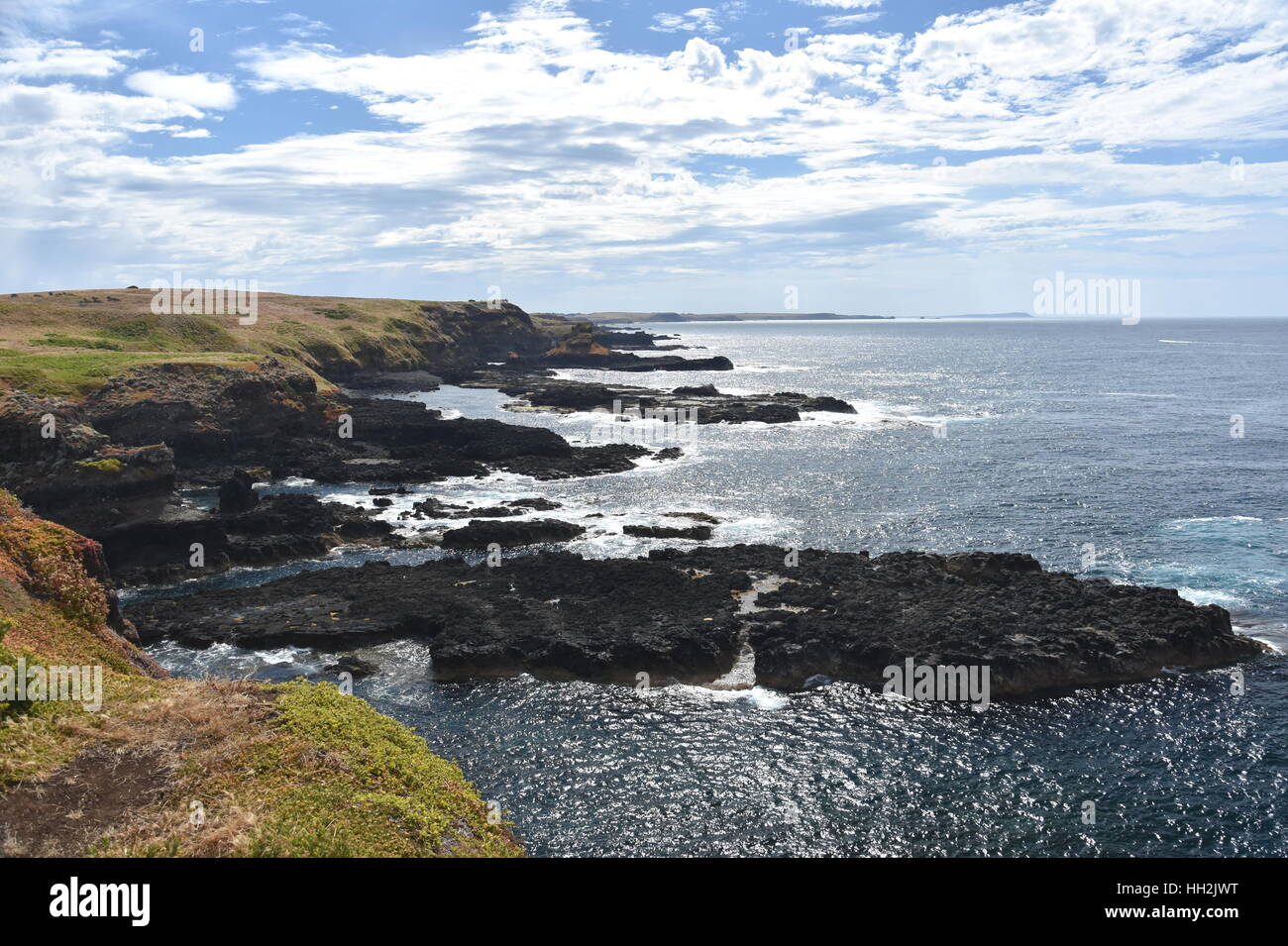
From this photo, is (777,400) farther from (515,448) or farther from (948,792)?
(948,792)

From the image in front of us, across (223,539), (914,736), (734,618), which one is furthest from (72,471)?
(914,736)

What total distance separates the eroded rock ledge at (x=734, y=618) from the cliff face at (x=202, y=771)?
1488 cm

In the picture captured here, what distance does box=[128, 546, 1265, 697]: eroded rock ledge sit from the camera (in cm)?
3716

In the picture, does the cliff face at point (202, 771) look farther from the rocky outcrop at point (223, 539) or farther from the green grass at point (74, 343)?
the green grass at point (74, 343)

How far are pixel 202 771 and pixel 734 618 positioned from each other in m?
27.3

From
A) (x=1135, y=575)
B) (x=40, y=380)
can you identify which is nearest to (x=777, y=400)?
(x=1135, y=575)

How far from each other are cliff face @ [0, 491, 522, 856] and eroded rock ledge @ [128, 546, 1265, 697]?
48.8 feet

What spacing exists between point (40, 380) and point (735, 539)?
5705 centimetres

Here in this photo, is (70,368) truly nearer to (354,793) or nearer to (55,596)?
(55,596)

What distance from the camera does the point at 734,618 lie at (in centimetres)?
4197

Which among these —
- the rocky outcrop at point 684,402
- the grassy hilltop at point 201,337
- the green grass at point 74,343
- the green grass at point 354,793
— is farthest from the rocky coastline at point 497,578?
the rocky outcrop at point 684,402

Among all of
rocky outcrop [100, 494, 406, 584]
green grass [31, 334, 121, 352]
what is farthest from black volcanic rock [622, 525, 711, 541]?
green grass [31, 334, 121, 352]

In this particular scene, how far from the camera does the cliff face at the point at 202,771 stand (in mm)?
16125

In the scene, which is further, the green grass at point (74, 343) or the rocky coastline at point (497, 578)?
the green grass at point (74, 343)
